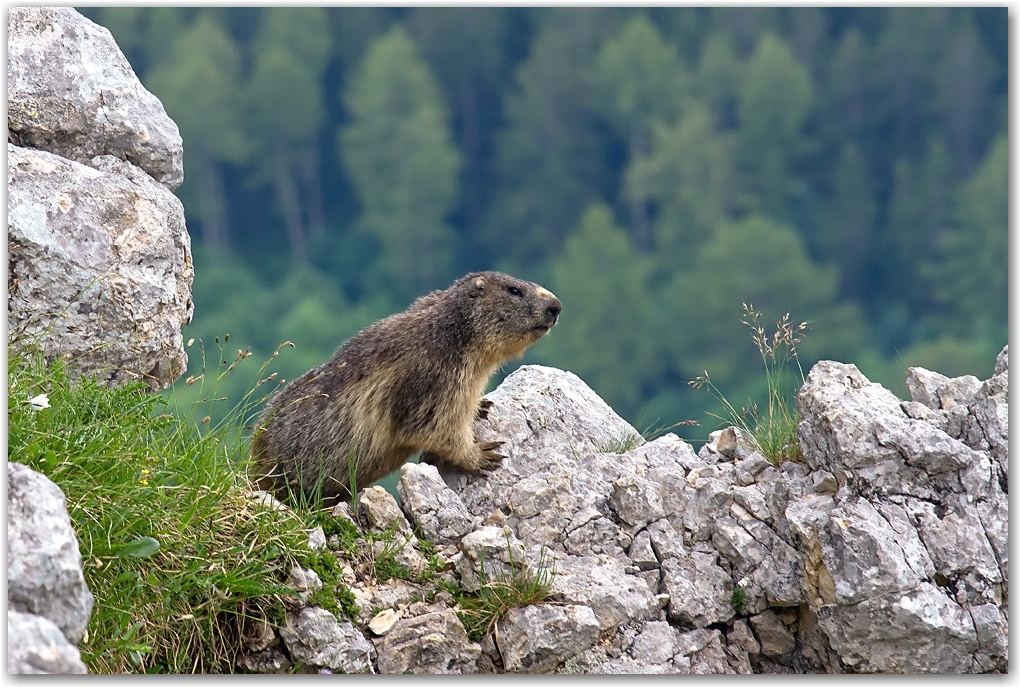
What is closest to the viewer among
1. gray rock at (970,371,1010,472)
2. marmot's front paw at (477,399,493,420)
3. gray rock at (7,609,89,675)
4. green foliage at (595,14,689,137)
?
gray rock at (7,609,89,675)

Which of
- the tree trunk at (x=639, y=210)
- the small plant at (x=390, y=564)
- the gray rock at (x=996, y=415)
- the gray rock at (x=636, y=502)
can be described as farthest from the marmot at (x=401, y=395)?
the tree trunk at (x=639, y=210)

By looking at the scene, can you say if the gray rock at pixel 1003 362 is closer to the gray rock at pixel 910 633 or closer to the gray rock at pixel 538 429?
the gray rock at pixel 910 633

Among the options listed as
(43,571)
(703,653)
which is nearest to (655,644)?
(703,653)

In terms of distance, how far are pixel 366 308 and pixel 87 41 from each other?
322 ft

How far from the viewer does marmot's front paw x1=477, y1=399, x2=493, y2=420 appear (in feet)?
31.6

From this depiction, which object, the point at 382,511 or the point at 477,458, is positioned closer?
the point at 382,511

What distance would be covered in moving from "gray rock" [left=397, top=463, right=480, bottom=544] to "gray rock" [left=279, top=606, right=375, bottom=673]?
1.00m

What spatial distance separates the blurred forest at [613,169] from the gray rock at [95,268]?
92813mm

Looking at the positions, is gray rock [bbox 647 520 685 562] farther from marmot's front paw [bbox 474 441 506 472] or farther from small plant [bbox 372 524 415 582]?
small plant [bbox 372 524 415 582]

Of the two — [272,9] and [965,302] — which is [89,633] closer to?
[965,302]

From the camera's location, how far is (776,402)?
344 inches

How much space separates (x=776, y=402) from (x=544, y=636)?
8.26 feet

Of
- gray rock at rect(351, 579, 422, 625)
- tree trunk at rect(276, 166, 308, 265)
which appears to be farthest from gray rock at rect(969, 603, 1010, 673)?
tree trunk at rect(276, 166, 308, 265)

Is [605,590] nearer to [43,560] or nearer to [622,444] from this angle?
[622,444]
